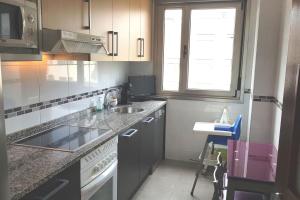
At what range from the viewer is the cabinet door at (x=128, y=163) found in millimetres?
2201

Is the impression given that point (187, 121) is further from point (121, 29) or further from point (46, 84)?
point (46, 84)

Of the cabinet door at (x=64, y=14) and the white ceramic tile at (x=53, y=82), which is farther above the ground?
the cabinet door at (x=64, y=14)

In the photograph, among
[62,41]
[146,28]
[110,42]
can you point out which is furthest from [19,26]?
[146,28]

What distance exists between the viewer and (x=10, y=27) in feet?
3.96

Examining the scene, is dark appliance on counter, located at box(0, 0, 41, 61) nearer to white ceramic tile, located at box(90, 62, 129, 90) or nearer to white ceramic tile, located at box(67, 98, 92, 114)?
white ceramic tile, located at box(67, 98, 92, 114)

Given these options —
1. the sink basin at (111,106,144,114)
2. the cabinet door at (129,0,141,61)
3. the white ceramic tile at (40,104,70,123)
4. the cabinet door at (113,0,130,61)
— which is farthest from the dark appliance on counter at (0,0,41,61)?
the sink basin at (111,106,144,114)

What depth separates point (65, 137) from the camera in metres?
1.88

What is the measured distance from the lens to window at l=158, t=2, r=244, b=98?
3.29 meters

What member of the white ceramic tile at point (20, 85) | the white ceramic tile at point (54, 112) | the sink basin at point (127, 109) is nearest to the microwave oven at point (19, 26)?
the white ceramic tile at point (20, 85)

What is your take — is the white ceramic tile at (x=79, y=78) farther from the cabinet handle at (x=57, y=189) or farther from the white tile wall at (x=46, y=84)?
the cabinet handle at (x=57, y=189)

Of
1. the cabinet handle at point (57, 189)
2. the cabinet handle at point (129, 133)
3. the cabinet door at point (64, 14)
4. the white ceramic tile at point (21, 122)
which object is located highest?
the cabinet door at point (64, 14)

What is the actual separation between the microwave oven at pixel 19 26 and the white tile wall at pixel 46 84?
44 centimetres

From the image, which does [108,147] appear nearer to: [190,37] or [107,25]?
[107,25]

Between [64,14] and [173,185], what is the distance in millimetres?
2158
